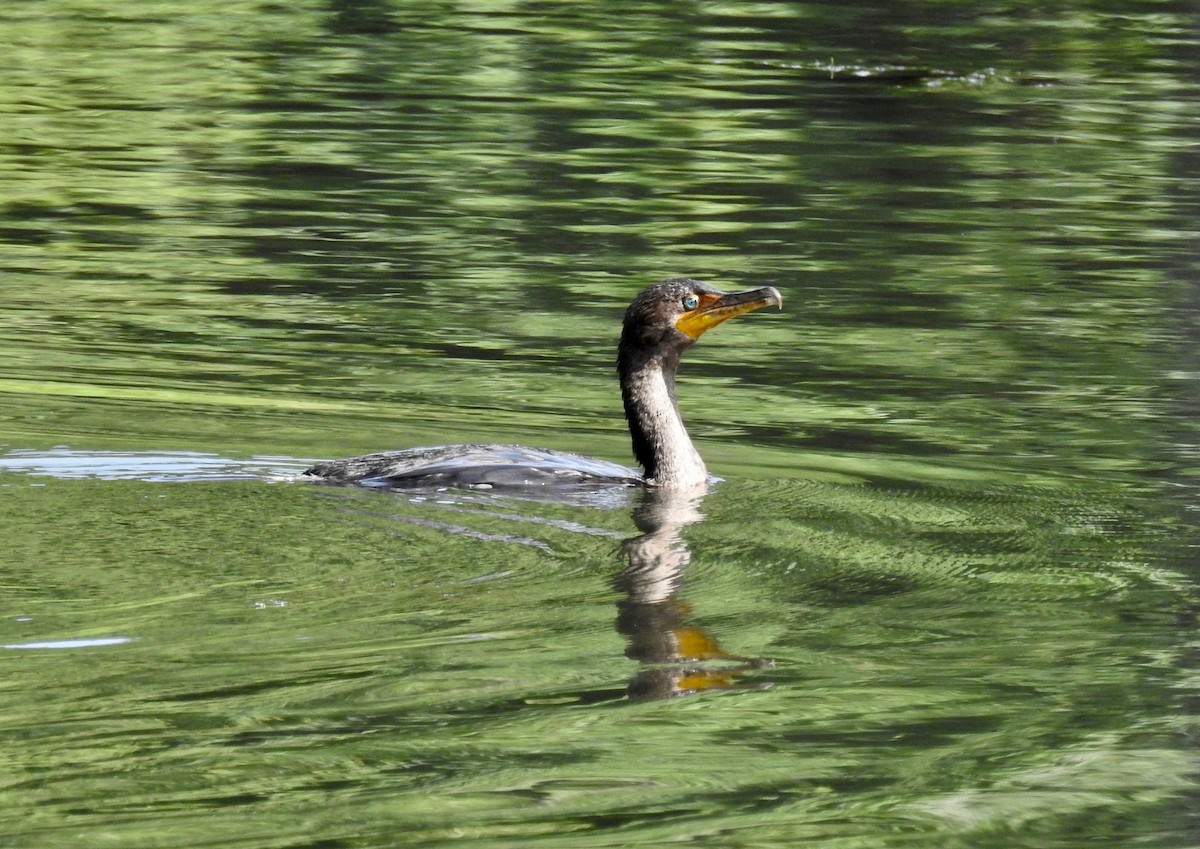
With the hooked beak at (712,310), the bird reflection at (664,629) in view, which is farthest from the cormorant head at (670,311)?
the bird reflection at (664,629)

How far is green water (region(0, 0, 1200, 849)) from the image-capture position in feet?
19.3

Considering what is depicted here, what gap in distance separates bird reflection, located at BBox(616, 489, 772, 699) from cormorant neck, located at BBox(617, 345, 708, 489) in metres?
0.78

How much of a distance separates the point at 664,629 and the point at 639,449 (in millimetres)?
2704

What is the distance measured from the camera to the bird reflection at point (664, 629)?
6.69 metres

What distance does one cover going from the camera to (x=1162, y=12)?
1045 inches

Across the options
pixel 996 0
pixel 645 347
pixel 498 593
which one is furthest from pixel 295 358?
pixel 996 0

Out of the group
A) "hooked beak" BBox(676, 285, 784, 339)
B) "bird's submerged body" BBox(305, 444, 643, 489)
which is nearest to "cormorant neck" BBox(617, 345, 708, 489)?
"hooked beak" BBox(676, 285, 784, 339)

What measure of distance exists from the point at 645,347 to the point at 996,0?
1831 cm

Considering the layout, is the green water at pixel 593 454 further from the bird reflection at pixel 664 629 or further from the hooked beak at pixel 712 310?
the hooked beak at pixel 712 310

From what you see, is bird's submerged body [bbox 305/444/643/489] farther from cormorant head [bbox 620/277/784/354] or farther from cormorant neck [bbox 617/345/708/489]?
cormorant head [bbox 620/277/784/354]

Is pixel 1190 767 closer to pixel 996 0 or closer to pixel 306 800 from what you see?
pixel 306 800

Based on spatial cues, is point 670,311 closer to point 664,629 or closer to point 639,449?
point 639,449

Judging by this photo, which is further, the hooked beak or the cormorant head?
the cormorant head

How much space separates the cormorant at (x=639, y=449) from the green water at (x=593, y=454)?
0.59 feet
